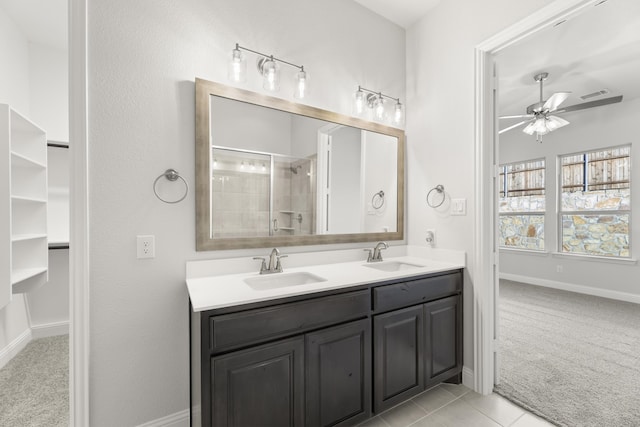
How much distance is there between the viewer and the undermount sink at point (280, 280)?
5.52ft

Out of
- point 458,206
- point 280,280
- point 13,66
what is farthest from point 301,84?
point 13,66

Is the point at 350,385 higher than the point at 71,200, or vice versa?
the point at 71,200

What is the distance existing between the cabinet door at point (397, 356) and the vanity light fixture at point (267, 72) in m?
1.56

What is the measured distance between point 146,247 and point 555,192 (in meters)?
5.79

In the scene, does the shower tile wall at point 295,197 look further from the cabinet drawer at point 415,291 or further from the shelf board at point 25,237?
the shelf board at point 25,237

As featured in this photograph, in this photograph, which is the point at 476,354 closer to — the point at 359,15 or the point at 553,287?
the point at 359,15

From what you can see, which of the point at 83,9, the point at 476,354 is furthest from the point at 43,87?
the point at 476,354

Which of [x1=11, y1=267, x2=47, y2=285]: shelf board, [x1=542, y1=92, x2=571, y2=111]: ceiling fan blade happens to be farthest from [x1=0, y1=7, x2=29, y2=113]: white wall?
[x1=542, y1=92, x2=571, y2=111]: ceiling fan blade

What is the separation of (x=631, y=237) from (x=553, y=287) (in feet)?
4.08

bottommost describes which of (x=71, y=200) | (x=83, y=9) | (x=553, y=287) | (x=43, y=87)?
(x=553, y=287)

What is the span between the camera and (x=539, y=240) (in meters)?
4.96

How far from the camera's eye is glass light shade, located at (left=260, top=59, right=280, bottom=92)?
6.00ft

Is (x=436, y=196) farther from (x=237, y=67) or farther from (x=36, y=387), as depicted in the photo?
(x=36, y=387)

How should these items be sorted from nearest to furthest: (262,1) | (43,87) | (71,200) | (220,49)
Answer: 1. (71,200)
2. (220,49)
3. (262,1)
4. (43,87)
